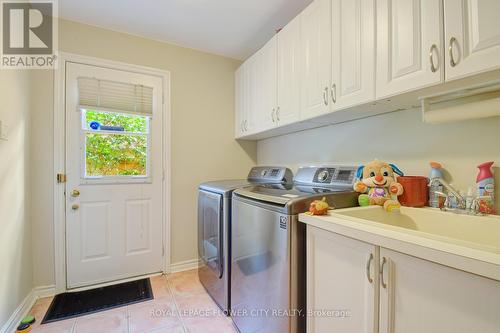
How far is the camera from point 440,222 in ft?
3.81

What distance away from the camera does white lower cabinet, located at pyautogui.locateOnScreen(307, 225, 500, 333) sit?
2.11 feet

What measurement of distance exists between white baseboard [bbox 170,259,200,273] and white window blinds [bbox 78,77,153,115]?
1.64 m

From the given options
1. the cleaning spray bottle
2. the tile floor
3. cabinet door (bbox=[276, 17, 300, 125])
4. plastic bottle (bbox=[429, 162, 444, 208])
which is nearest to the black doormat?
the tile floor

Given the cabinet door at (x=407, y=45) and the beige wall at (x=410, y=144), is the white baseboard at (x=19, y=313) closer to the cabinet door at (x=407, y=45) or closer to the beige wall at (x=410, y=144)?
the beige wall at (x=410, y=144)

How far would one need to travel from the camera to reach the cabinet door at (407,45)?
100 centimetres

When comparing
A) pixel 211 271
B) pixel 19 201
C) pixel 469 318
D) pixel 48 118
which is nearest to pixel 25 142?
pixel 48 118

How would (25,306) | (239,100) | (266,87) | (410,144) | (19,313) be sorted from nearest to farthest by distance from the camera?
(410,144) → (19,313) → (25,306) → (266,87) → (239,100)

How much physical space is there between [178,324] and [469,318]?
170cm

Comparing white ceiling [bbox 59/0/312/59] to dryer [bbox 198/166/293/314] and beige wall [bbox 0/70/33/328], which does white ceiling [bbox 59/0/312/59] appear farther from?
dryer [bbox 198/166/293/314]

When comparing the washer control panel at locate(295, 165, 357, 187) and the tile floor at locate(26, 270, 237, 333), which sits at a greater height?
the washer control panel at locate(295, 165, 357, 187)

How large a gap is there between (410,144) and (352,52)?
0.66 metres

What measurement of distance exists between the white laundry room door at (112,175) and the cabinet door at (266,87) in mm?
1048

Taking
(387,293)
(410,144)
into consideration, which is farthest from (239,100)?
(387,293)

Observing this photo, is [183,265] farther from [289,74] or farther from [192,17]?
[192,17]
